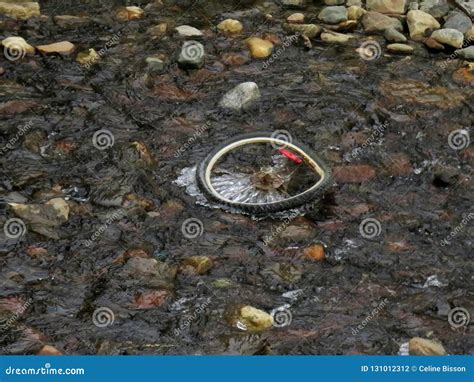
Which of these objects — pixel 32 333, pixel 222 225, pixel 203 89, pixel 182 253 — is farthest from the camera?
pixel 203 89

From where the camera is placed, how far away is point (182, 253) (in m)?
8.05

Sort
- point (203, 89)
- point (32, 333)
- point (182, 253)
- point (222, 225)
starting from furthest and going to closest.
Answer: point (203, 89)
point (222, 225)
point (182, 253)
point (32, 333)

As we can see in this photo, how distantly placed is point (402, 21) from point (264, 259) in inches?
269

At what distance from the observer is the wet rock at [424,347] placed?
6.89 m

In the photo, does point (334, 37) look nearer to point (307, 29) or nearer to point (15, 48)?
point (307, 29)

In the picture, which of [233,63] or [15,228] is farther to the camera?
[233,63]

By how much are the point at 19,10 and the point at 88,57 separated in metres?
1.98

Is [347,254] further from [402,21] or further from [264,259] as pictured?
[402,21]

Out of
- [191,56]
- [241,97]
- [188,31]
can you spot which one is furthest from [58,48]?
[241,97]

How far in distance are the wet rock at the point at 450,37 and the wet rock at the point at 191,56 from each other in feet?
13.4

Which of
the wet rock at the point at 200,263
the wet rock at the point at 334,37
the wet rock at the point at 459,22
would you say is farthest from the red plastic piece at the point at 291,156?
the wet rock at the point at 459,22

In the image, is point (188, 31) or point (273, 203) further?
point (188, 31)

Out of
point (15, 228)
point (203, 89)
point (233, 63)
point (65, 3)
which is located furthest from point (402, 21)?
point (15, 228)

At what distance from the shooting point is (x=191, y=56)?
11.5 meters
